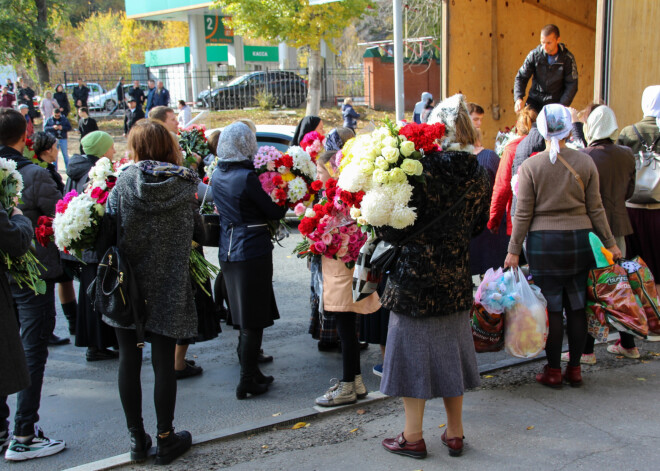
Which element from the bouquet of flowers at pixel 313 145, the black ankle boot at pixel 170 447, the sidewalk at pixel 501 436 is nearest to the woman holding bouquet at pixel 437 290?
the sidewalk at pixel 501 436

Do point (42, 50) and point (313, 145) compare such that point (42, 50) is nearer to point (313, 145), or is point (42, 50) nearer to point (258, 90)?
point (258, 90)

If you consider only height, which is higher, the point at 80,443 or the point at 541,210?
the point at 541,210

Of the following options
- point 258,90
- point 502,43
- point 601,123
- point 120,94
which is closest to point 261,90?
point 258,90

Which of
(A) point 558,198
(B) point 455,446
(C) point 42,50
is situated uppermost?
(C) point 42,50

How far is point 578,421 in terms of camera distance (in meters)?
4.21

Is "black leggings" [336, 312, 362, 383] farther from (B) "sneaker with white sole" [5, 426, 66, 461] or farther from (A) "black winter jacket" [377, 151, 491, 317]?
(B) "sneaker with white sole" [5, 426, 66, 461]

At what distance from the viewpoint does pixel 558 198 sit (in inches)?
175

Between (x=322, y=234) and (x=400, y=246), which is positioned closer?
(x=400, y=246)

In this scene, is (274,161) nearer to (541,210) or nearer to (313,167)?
(313,167)

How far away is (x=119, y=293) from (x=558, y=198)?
115 inches

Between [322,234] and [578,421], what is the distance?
205 cm

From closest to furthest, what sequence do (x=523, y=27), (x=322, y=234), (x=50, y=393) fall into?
(x=322, y=234) → (x=50, y=393) → (x=523, y=27)

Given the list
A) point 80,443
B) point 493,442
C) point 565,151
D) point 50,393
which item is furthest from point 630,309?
point 50,393

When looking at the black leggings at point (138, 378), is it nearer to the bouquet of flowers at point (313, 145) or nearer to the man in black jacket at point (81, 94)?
the bouquet of flowers at point (313, 145)
